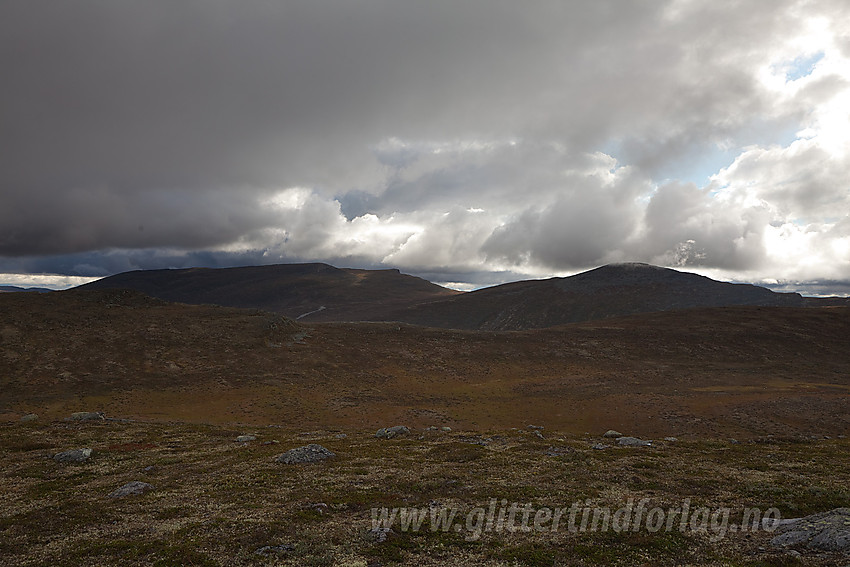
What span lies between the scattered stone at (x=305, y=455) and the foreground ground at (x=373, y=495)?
1.05m

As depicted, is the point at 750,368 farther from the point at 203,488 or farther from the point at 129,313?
the point at 129,313

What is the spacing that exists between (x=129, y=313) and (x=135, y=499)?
4056 inches

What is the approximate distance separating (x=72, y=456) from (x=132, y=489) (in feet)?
44.8

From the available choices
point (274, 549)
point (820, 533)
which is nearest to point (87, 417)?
point (274, 549)

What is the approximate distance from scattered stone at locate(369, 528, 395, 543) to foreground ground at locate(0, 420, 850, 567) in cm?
15

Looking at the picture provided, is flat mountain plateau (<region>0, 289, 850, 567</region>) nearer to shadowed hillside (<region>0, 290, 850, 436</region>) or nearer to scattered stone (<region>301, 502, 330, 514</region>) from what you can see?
scattered stone (<region>301, 502, 330, 514</region>)

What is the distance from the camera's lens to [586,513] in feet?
65.5

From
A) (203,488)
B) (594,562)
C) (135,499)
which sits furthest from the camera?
(203,488)

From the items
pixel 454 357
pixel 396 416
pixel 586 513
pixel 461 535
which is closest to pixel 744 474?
pixel 586 513

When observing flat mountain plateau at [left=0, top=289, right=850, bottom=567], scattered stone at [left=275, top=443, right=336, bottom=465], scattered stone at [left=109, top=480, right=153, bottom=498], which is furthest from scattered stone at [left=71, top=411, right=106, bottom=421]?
scattered stone at [left=275, top=443, right=336, bottom=465]


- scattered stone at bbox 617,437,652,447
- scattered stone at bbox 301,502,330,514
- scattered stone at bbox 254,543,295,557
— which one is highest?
scattered stone at bbox 254,543,295,557

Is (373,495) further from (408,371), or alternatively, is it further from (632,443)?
(408,371)

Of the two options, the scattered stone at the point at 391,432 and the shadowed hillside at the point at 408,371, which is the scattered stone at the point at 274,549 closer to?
the scattered stone at the point at 391,432

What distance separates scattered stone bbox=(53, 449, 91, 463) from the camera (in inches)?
1278
